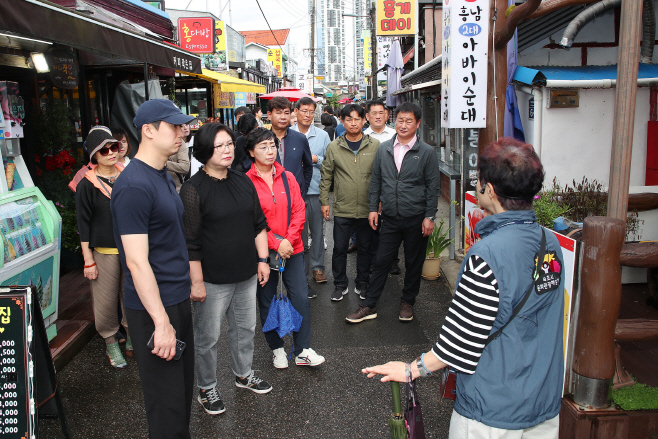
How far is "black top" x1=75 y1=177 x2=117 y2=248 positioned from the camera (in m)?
3.96

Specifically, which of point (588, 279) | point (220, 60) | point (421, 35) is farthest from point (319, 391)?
point (220, 60)

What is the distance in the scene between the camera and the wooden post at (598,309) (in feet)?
8.40

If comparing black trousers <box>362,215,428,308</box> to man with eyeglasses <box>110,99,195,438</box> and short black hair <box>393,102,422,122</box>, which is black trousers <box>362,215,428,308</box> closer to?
short black hair <box>393,102,422,122</box>

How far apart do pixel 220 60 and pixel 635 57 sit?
24140mm

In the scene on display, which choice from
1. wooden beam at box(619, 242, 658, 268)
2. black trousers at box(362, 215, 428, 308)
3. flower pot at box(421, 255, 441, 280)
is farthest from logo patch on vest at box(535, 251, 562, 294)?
flower pot at box(421, 255, 441, 280)

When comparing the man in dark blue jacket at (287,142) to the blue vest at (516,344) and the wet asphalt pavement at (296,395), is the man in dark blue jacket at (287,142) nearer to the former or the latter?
the wet asphalt pavement at (296,395)

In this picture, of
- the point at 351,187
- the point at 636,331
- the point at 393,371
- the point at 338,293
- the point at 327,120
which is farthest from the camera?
the point at 327,120

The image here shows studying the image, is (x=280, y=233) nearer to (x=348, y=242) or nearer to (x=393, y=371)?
(x=348, y=242)

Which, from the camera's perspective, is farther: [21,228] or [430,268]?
[430,268]

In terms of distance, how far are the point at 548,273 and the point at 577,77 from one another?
5640mm

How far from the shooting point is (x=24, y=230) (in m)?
4.08

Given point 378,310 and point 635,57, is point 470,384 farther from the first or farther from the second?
point 378,310

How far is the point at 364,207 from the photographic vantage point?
5.32 meters

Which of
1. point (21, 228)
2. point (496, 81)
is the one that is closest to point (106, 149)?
point (21, 228)
